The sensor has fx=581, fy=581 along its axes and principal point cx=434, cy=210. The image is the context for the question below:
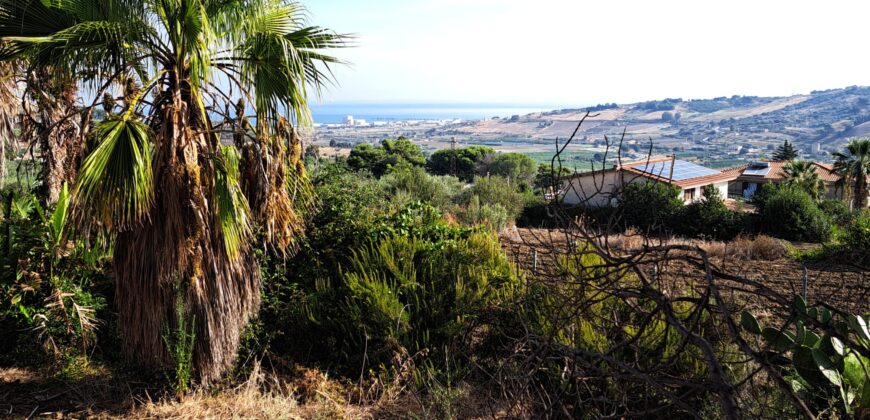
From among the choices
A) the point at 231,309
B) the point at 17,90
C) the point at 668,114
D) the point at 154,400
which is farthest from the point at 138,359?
the point at 668,114

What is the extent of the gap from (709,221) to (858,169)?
1472 cm

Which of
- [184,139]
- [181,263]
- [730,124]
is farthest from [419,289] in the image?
[730,124]

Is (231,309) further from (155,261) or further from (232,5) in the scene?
(232,5)

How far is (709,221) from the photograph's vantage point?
22.5 metres

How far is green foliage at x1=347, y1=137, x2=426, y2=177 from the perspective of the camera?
37.9 metres

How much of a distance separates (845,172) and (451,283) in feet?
109

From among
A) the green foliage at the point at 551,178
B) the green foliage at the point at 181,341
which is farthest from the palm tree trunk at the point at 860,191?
the green foliage at the point at 181,341

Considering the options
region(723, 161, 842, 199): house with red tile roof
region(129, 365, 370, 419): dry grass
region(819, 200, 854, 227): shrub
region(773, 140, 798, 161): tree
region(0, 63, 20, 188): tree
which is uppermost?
region(0, 63, 20, 188): tree

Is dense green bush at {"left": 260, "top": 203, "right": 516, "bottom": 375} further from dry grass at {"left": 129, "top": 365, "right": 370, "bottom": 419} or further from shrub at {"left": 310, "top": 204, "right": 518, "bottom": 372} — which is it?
dry grass at {"left": 129, "top": 365, "right": 370, "bottom": 419}

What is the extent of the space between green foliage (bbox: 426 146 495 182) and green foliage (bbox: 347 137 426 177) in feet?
10.3

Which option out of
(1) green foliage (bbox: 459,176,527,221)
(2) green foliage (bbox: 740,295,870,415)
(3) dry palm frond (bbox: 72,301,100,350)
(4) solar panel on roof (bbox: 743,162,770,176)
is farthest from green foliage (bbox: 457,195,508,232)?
(4) solar panel on roof (bbox: 743,162,770,176)

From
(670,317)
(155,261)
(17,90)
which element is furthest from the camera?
(17,90)

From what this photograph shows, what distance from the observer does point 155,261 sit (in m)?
5.00

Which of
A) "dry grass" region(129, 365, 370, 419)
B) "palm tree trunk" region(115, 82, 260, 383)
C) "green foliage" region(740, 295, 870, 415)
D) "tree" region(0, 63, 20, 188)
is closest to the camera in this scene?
"green foliage" region(740, 295, 870, 415)
